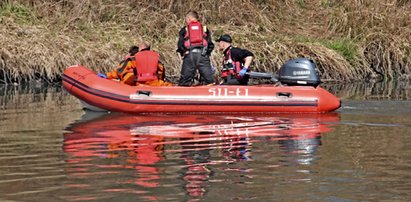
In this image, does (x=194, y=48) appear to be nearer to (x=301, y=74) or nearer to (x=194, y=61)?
(x=194, y=61)

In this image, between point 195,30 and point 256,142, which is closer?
point 256,142

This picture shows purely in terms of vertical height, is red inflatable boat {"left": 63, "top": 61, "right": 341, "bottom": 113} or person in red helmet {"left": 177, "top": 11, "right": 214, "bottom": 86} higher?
person in red helmet {"left": 177, "top": 11, "right": 214, "bottom": 86}

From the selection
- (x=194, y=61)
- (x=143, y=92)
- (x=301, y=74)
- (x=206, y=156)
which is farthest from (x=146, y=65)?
(x=206, y=156)

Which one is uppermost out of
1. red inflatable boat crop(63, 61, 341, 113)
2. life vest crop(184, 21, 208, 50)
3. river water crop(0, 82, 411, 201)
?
life vest crop(184, 21, 208, 50)

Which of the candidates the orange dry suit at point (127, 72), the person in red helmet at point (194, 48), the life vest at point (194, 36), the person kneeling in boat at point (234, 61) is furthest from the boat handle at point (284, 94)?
the orange dry suit at point (127, 72)

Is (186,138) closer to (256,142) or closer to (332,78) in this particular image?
(256,142)

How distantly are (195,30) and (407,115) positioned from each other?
3.20m

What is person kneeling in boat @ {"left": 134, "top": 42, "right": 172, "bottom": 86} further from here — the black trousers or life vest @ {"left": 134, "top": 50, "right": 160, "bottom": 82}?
the black trousers

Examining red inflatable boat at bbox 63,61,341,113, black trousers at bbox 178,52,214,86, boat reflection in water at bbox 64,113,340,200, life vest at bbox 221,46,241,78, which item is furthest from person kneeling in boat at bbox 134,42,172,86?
life vest at bbox 221,46,241,78

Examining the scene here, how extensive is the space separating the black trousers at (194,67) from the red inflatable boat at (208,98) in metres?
0.82

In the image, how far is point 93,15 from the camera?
70.4 ft

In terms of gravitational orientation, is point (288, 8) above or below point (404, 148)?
above

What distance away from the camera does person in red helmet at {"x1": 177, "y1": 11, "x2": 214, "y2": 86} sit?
567 inches

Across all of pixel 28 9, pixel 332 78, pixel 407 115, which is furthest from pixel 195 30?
pixel 28 9
